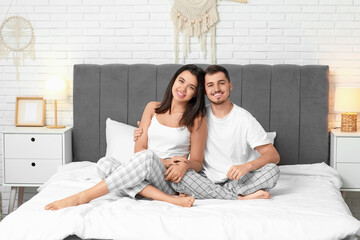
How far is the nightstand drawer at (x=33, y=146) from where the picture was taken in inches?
142

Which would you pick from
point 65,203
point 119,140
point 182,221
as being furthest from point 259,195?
point 119,140

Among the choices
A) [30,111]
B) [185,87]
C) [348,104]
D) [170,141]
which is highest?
[185,87]

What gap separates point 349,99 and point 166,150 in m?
1.57

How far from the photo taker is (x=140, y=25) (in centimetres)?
388

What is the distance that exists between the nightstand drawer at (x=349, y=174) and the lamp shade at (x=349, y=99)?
421 millimetres

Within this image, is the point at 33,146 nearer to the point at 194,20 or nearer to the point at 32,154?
the point at 32,154

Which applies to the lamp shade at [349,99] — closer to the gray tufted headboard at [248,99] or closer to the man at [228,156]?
the gray tufted headboard at [248,99]

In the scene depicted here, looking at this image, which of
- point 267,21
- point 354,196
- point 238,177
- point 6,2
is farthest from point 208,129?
point 6,2

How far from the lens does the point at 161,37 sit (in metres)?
3.88

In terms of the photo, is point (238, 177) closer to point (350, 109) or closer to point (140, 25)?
point (350, 109)

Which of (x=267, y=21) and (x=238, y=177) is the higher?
(x=267, y=21)

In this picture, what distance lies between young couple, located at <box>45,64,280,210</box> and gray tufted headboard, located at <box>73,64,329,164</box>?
78cm

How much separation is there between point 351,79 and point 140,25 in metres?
1.78

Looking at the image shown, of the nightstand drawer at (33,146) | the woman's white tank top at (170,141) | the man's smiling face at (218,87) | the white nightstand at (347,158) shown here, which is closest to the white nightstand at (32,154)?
the nightstand drawer at (33,146)
